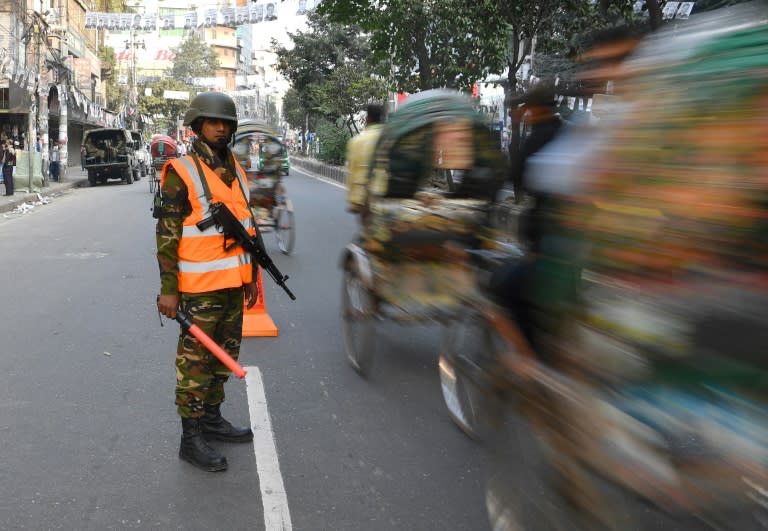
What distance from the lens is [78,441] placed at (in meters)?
4.41

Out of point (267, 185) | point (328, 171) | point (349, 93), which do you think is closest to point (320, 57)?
point (349, 93)

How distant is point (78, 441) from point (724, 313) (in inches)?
139

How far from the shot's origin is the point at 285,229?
1122cm

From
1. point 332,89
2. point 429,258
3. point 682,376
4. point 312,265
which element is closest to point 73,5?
point 332,89

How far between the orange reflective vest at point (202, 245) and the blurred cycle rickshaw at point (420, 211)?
4.66 ft

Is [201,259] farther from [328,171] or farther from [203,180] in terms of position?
[328,171]

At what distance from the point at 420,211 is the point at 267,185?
622 cm

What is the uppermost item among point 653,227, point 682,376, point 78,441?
point 653,227

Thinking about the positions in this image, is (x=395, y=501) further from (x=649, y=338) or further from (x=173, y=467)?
(x=649, y=338)

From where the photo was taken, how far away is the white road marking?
357cm

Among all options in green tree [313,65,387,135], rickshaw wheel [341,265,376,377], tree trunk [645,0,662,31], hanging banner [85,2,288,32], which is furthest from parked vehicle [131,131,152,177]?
rickshaw wheel [341,265,376,377]

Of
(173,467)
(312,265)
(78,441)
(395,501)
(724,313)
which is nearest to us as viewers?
(724,313)

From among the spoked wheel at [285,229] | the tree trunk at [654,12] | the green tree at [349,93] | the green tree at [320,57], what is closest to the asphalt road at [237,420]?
the spoked wheel at [285,229]

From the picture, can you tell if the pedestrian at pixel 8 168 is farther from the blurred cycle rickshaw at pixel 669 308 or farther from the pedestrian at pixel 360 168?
the blurred cycle rickshaw at pixel 669 308
